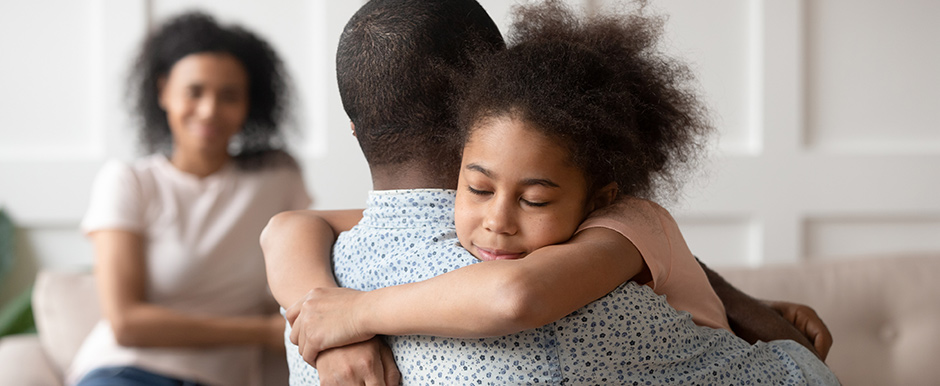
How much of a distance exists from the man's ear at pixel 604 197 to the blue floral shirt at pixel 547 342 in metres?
0.12

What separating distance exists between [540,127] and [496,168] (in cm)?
6

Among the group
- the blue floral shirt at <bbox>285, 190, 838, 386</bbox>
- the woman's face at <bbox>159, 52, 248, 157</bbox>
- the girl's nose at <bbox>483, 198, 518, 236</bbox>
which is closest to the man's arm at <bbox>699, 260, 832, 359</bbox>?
the blue floral shirt at <bbox>285, 190, 838, 386</bbox>

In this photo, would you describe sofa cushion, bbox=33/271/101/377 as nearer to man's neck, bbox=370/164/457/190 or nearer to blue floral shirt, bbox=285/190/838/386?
blue floral shirt, bbox=285/190/838/386

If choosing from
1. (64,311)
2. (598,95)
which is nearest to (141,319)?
(64,311)

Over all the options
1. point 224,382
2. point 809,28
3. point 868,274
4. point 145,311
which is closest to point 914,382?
point 868,274

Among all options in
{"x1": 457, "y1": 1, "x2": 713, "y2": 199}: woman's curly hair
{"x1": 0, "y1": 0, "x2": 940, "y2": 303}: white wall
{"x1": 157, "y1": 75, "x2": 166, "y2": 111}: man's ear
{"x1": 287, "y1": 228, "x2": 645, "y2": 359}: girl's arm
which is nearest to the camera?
{"x1": 287, "y1": 228, "x2": 645, "y2": 359}: girl's arm

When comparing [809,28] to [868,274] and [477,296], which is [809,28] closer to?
[868,274]

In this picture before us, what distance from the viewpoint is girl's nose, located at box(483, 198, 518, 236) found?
76 centimetres

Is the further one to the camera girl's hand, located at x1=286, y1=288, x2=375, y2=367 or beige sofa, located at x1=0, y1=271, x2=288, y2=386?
beige sofa, located at x1=0, y1=271, x2=288, y2=386

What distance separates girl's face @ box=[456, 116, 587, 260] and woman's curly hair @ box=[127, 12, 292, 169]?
150 cm

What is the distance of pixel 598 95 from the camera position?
731mm

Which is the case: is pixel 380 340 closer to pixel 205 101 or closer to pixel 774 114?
pixel 205 101

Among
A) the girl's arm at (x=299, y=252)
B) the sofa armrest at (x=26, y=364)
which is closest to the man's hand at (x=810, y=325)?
the girl's arm at (x=299, y=252)

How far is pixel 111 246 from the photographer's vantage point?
1.93m
